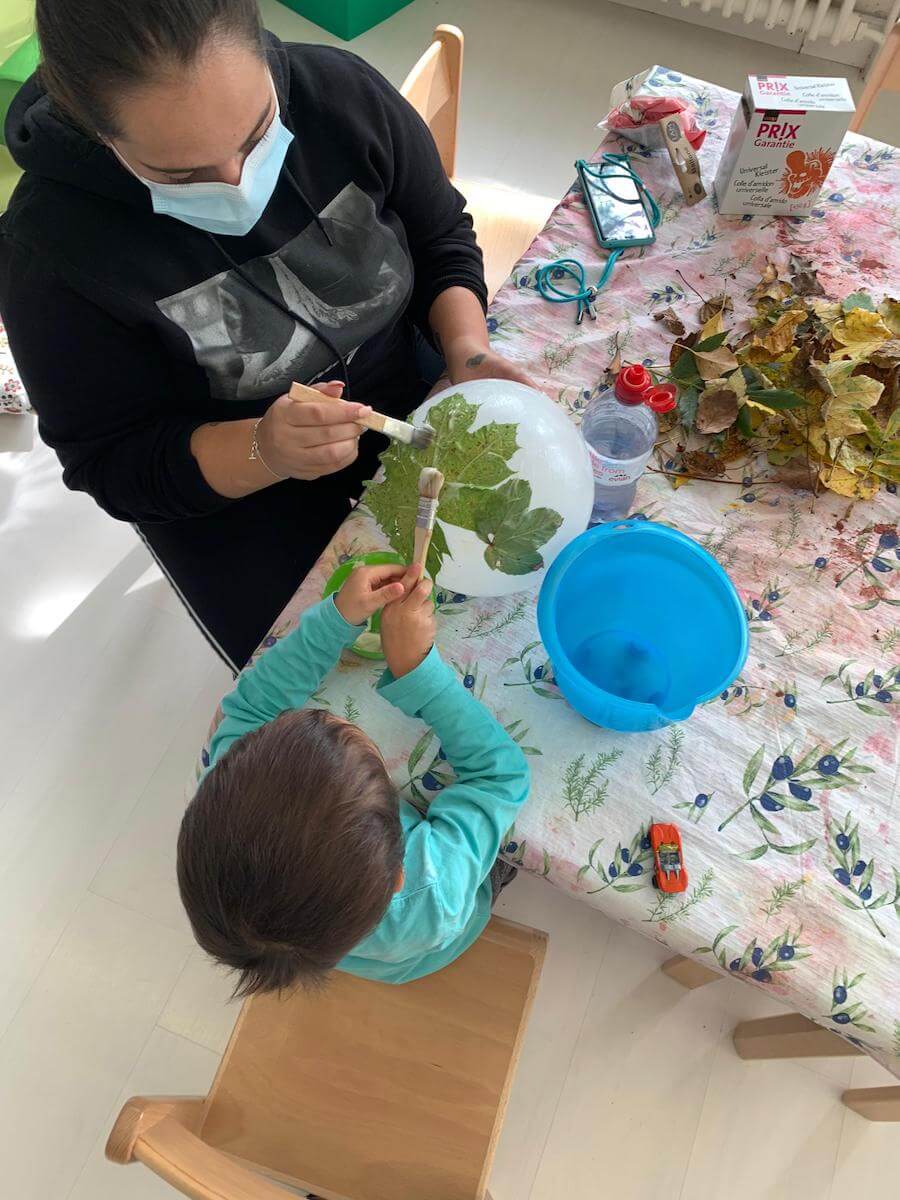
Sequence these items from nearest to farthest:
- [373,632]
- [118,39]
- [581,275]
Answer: [118,39], [373,632], [581,275]

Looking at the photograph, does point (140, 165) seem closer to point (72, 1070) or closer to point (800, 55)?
point (72, 1070)

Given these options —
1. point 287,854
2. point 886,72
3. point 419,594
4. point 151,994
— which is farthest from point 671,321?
point 151,994

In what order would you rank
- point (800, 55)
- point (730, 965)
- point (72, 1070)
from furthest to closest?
point (800, 55) → point (72, 1070) → point (730, 965)

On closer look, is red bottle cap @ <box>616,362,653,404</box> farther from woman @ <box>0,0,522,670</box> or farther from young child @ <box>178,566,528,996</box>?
young child @ <box>178,566,528,996</box>

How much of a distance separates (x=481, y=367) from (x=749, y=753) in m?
0.49

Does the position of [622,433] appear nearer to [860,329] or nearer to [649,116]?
[860,329]

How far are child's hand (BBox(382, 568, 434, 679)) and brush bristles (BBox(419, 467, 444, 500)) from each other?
0.08m

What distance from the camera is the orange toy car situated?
0.66 meters

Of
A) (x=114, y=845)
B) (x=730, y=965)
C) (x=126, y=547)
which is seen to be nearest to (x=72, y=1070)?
(x=114, y=845)

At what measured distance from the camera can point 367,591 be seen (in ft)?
2.26

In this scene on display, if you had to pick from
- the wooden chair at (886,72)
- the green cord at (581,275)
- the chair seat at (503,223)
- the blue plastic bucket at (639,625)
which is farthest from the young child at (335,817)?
the wooden chair at (886,72)

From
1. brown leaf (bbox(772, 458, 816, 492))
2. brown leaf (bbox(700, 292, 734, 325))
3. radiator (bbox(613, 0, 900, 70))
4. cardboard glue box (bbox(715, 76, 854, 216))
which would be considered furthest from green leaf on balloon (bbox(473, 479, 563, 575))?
radiator (bbox(613, 0, 900, 70))

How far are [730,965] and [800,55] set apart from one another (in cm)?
272

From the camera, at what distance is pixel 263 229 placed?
32.1 inches
